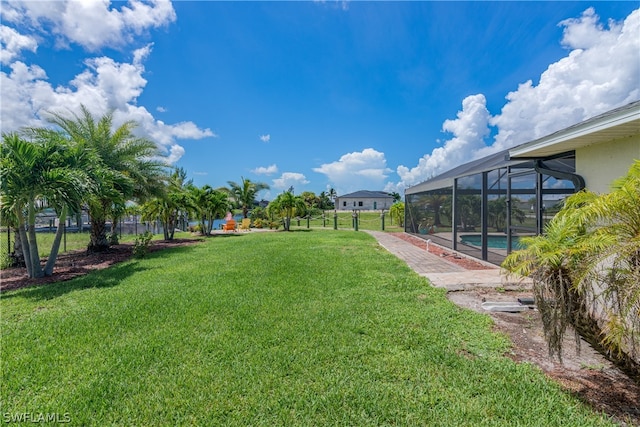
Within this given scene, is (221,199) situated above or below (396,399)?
above

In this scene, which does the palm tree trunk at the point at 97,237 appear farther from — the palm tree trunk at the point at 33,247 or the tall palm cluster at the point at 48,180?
the palm tree trunk at the point at 33,247

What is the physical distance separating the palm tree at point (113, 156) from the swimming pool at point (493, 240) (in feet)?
41.6

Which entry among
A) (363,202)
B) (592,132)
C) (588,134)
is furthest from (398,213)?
(363,202)

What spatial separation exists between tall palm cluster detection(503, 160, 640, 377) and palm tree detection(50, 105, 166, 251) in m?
11.8

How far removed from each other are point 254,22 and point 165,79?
16.7 feet

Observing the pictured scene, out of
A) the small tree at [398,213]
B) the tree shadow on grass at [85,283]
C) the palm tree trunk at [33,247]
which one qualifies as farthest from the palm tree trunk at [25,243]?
the small tree at [398,213]

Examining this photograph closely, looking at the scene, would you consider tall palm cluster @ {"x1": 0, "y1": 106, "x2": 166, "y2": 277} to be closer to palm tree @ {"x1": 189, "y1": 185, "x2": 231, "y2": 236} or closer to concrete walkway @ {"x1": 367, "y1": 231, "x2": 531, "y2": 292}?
palm tree @ {"x1": 189, "y1": 185, "x2": 231, "y2": 236}

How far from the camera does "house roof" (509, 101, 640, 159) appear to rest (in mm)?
3324

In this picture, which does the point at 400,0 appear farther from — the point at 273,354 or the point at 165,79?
the point at 273,354

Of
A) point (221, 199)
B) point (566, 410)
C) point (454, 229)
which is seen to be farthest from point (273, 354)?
point (221, 199)

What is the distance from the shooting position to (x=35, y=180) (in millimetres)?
6656

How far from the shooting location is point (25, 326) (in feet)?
13.7

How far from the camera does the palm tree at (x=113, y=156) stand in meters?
10.8

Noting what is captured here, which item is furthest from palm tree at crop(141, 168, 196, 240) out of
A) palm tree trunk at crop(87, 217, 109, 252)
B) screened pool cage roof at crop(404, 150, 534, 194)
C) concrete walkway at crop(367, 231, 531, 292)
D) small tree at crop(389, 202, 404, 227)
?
small tree at crop(389, 202, 404, 227)
